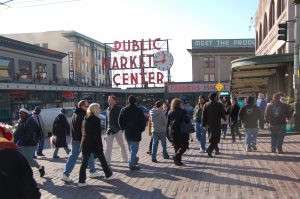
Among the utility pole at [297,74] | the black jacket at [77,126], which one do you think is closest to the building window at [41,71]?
the utility pole at [297,74]

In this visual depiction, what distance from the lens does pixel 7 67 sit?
36844 mm

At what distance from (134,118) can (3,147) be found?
717 cm

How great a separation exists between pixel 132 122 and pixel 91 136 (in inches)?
70.6

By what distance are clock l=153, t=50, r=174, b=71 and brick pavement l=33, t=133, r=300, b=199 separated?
3825 cm

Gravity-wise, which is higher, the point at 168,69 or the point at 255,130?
the point at 168,69

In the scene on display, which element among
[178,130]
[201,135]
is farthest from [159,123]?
[201,135]

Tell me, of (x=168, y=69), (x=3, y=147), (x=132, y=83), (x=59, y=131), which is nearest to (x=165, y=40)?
(x=168, y=69)

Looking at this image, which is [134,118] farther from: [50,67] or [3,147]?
[50,67]

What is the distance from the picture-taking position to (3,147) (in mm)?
3252

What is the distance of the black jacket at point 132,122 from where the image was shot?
10312 mm

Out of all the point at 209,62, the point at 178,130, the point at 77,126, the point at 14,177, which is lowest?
the point at 178,130

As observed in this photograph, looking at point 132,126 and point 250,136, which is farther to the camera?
point 250,136

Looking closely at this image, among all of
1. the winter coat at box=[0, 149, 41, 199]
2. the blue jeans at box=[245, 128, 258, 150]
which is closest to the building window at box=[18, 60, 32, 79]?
the blue jeans at box=[245, 128, 258, 150]

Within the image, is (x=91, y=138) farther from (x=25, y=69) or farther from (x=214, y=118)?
(x=25, y=69)
